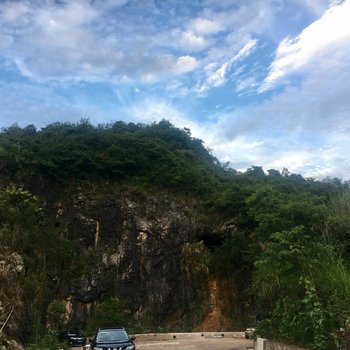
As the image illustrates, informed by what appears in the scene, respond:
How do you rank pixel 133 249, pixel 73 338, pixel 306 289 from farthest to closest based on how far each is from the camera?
pixel 133 249
pixel 73 338
pixel 306 289

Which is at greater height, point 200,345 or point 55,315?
point 55,315

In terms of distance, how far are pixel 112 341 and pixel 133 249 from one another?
78.2ft

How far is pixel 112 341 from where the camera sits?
14461 mm

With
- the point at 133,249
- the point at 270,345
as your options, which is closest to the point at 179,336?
the point at 133,249

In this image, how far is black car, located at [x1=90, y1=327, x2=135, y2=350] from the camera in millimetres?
13859

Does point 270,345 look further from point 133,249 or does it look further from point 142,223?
point 142,223

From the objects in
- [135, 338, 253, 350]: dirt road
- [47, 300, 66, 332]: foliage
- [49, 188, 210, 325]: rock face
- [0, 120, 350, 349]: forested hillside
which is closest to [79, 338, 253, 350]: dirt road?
[135, 338, 253, 350]: dirt road

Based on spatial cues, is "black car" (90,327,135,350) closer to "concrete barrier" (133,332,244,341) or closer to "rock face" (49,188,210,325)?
"concrete barrier" (133,332,244,341)

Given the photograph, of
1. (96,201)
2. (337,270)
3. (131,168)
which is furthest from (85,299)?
(337,270)

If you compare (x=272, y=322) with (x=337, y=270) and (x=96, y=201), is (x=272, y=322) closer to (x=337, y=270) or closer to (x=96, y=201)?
(x=337, y=270)

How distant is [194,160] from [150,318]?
19603 mm

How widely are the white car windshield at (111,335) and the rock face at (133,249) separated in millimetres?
21010

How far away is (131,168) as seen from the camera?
43375 mm

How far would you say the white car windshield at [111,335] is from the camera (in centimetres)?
1473
